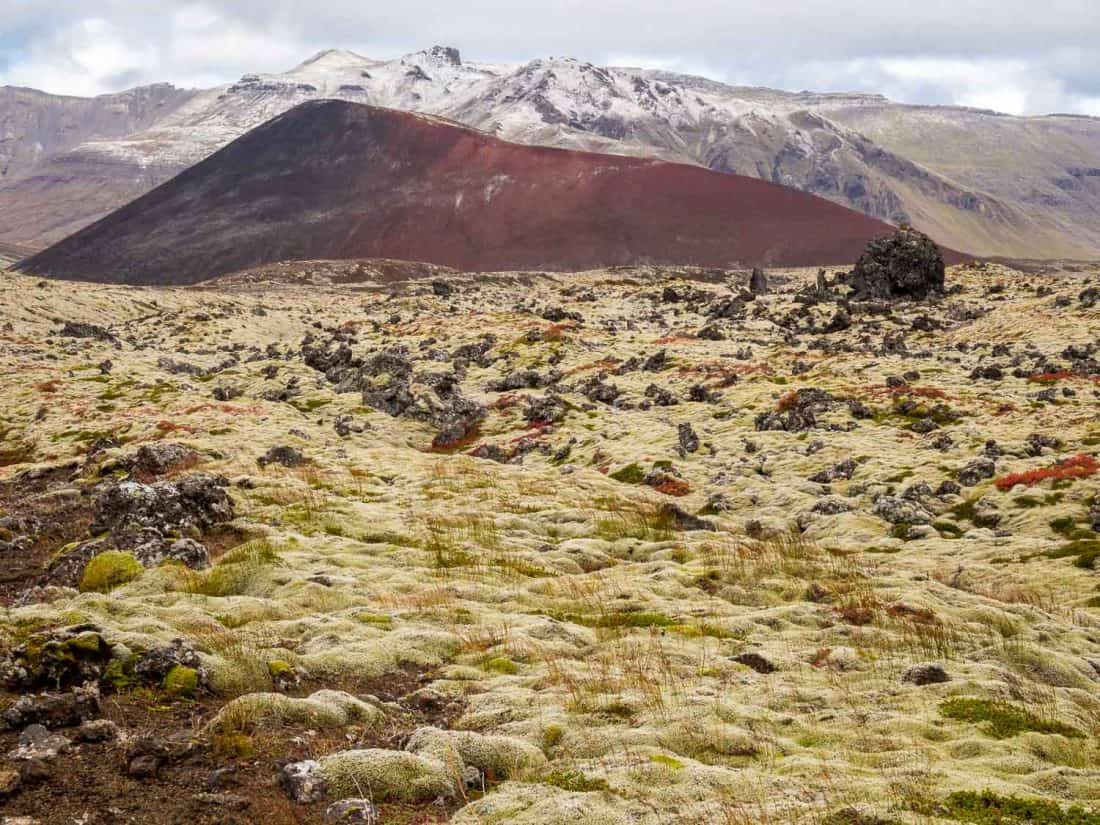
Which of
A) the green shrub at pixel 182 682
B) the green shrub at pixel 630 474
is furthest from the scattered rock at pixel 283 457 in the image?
the green shrub at pixel 182 682

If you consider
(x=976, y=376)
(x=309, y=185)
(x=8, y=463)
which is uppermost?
(x=309, y=185)

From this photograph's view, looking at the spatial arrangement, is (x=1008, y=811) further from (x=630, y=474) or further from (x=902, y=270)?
(x=902, y=270)

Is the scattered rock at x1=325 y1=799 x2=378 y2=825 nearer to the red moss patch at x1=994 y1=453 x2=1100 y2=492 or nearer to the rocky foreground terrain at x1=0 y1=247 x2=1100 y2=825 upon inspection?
the rocky foreground terrain at x1=0 y1=247 x2=1100 y2=825

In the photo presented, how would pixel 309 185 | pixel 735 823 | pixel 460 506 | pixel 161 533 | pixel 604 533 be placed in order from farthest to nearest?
pixel 309 185 < pixel 460 506 < pixel 604 533 < pixel 161 533 < pixel 735 823

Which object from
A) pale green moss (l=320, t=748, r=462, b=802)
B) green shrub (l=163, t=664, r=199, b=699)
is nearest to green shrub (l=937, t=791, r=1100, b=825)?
pale green moss (l=320, t=748, r=462, b=802)

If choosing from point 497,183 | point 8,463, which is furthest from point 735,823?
point 497,183

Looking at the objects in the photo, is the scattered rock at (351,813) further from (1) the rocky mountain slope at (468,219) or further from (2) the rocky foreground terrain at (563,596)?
(1) the rocky mountain slope at (468,219)

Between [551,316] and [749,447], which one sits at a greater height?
[551,316]

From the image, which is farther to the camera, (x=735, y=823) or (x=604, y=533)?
(x=604, y=533)

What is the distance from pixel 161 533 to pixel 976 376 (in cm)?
4094

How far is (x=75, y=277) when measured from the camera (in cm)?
16975

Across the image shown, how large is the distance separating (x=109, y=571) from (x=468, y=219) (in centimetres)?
15389

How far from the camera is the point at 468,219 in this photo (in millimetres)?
166625

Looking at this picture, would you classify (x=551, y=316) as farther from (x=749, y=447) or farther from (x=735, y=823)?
(x=735, y=823)
